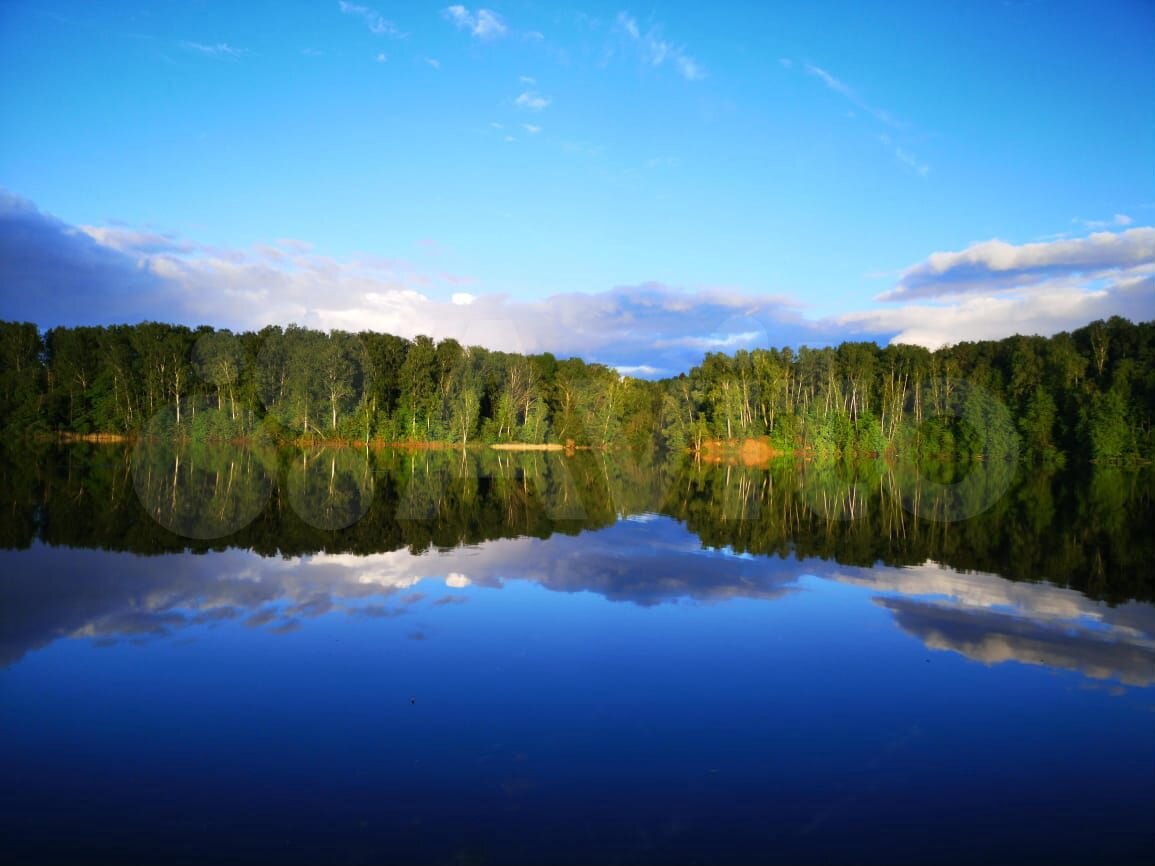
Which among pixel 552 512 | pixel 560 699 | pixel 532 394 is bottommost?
pixel 560 699

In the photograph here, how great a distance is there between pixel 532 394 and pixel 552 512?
58.0 m

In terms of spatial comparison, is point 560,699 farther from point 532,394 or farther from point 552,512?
point 532,394

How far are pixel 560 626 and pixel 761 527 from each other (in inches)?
534

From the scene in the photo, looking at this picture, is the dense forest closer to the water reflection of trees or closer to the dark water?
the water reflection of trees

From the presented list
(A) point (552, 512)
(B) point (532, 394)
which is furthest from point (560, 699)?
(B) point (532, 394)

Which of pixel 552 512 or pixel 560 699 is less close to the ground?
pixel 552 512

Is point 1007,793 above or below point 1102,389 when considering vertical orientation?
below

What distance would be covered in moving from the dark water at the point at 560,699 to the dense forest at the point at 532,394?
199 ft

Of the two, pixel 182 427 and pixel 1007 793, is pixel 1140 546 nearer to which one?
pixel 1007 793

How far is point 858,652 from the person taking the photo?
10.4 metres

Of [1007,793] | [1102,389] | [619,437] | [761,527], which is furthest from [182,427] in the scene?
[1102,389]

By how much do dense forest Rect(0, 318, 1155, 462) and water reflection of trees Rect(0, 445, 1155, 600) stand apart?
33.9 m

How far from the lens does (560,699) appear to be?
27.4 feet

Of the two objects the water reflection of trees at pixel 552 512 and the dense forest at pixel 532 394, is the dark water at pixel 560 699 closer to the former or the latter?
the water reflection of trees at pixel 552 512
